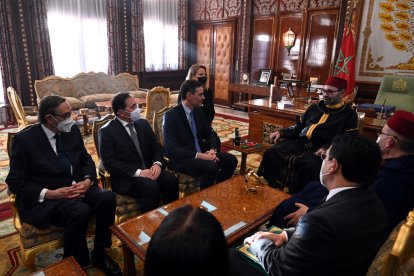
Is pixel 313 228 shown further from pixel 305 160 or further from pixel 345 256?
pixel 305 160

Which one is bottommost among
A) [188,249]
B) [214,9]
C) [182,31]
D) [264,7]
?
[188,249]

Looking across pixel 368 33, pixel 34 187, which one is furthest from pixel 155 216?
pixel 368 33

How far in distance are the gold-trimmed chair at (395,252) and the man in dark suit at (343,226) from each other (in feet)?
0.13

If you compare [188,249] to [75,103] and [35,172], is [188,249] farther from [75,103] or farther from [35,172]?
[75,103]

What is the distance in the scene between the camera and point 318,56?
6.47m

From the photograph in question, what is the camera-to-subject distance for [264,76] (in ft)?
24.2

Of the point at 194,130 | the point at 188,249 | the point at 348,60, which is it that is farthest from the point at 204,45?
the point at 188,249

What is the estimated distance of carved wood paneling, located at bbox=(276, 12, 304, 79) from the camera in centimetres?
669

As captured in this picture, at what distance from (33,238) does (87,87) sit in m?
5.39

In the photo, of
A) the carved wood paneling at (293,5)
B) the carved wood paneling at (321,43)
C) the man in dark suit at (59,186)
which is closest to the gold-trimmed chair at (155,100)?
the man in dark suit at (59,186)

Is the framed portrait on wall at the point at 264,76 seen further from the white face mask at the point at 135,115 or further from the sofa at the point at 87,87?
the white face mask at the point at 135,115

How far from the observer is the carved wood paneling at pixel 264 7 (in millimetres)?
7077

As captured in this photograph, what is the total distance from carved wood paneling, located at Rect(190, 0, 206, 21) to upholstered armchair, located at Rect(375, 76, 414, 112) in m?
5.40

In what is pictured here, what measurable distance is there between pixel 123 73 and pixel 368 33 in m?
5.37
